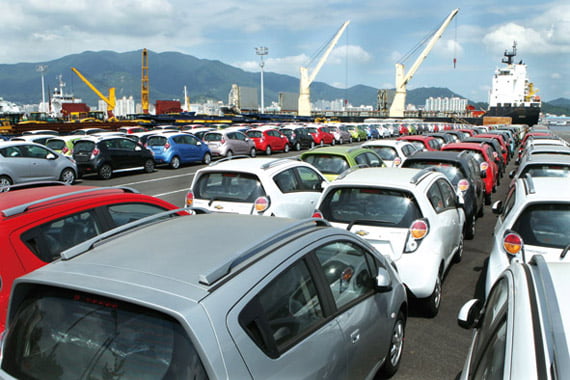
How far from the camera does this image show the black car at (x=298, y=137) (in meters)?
29.7

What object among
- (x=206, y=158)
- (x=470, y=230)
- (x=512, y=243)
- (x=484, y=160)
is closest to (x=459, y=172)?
(x=470, y=230)

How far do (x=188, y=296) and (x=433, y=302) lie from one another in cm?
401

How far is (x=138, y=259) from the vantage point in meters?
2.49

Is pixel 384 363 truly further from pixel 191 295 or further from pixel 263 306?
pixel 191 295

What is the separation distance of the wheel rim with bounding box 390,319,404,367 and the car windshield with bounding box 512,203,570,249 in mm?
1702

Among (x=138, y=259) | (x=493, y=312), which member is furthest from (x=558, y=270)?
(x=138, y=259)

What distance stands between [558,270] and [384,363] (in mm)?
1917

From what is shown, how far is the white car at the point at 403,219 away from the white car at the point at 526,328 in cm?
227

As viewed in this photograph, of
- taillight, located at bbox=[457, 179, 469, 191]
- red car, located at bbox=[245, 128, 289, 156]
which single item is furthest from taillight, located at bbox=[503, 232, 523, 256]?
red car, located at bbox=[245, 128, 289, 156]

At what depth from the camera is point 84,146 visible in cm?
1783

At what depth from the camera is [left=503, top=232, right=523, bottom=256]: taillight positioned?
4.82 m

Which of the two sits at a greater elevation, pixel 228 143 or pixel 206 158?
pixel 228 143

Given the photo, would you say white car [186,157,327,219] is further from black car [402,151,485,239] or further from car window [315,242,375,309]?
car window [315,242,375,309]

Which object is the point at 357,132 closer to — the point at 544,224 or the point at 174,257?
the point at 544,224
